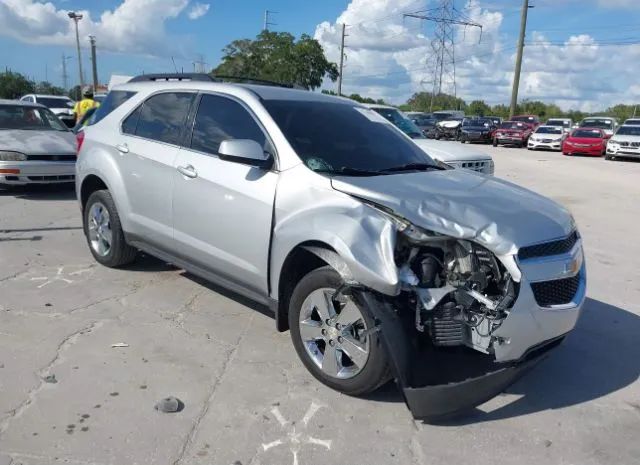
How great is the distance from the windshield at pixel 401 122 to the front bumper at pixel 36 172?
18.2ft

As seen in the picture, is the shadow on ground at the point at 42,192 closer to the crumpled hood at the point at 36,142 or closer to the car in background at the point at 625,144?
the crumpled hood at the point at 36,142

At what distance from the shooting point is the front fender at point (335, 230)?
2.99 metres

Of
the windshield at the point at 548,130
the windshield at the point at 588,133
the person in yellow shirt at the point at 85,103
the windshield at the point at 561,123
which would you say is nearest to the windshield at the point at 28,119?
the person in yellow shirt at the point at 85,103

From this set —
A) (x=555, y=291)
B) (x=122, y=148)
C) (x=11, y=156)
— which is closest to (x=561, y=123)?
(x=11, y=156)

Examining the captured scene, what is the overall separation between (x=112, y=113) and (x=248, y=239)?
254 cm

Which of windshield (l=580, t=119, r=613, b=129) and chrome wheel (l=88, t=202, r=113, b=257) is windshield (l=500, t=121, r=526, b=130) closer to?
windshield (l=580, t=119, r=613, b=129)

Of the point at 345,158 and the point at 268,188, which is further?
the point at 345,158

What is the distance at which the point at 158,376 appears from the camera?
3576 millimetres

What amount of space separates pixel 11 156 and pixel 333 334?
297 inches

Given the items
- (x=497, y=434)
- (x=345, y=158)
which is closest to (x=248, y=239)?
(x=345, y=158)

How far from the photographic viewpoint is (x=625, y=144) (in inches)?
883

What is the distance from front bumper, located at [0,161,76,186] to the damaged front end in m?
7.68

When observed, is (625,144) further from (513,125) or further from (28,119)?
(28,119)

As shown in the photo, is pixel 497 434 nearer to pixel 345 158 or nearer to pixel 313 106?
pixel 345 158
